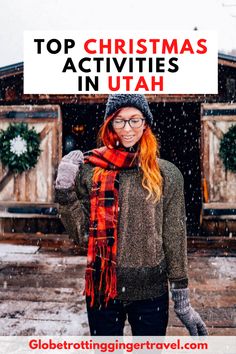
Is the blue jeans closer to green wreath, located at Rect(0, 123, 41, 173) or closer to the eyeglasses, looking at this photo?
the eyeglasses

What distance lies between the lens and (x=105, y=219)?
2078 mm

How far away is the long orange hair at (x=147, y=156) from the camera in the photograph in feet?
6.66

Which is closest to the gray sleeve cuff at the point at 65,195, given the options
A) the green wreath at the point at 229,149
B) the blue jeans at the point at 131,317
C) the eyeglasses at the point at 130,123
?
the eyeglasses at the point at 130,123

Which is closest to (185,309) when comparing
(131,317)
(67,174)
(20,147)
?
(131,317)

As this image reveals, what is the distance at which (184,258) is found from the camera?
2164 millimetres

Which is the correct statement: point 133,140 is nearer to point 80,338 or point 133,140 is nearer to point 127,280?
point 127,280

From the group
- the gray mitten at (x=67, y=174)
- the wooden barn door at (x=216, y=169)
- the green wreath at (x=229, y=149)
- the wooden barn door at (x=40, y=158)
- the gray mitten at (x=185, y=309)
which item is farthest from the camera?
the wooden barn door at (x=40, y=158)

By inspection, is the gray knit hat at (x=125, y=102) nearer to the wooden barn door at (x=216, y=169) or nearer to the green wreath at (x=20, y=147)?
the wooden barn door at (x=216, y=169)

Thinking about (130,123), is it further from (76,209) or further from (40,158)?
(40,158)

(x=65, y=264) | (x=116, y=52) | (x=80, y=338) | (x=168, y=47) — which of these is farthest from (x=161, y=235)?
(x=168, y=47)

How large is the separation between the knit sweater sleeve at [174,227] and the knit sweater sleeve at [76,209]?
43 cm

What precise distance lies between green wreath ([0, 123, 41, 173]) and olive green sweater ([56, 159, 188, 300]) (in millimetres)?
6359

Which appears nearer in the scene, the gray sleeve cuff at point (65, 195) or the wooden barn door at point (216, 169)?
the gray sleeve cuff at point (65, 195)

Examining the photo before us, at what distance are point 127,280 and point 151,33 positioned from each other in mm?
6039
